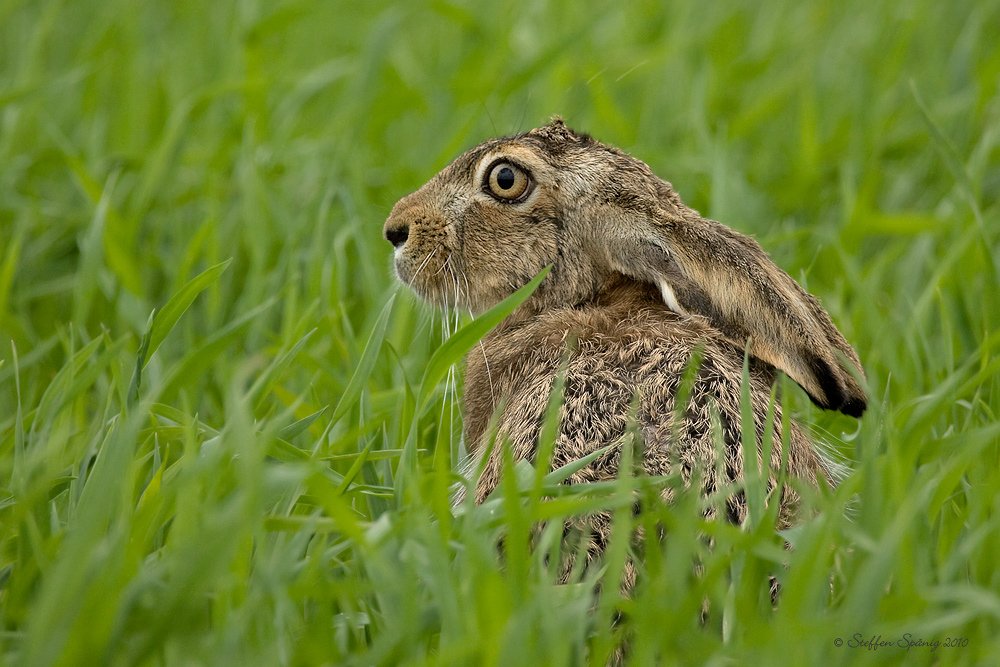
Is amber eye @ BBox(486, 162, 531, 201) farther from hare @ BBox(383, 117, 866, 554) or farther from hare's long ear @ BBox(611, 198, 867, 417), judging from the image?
hare's long ear @ BBox(611, 198, 867, 417)

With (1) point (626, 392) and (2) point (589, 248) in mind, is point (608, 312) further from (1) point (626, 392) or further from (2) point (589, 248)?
(1) point (626, 392)

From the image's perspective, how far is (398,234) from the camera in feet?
11.9

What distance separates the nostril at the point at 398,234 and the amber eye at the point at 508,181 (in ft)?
1.22

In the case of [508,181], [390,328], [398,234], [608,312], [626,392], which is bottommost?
[626,392]

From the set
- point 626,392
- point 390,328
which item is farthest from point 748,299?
point 390,328

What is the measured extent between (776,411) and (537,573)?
98 centimetres

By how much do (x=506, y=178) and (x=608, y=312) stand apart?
27.4 inches

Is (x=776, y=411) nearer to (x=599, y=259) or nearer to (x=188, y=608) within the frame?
(x=599, y=259)

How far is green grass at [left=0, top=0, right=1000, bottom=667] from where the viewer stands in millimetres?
2002

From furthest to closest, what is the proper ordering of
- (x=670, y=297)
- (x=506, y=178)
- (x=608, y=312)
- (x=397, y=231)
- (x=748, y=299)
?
(x=397, y=231), (x=506, y=178), (x=608, y=312), (x=670, y=297), (x=748, y=299)

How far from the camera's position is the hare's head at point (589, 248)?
112 inches

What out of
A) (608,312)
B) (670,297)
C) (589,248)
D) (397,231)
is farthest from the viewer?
(397,231)

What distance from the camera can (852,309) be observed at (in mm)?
3951

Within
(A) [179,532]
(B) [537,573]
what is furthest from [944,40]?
(A) [179,532]
